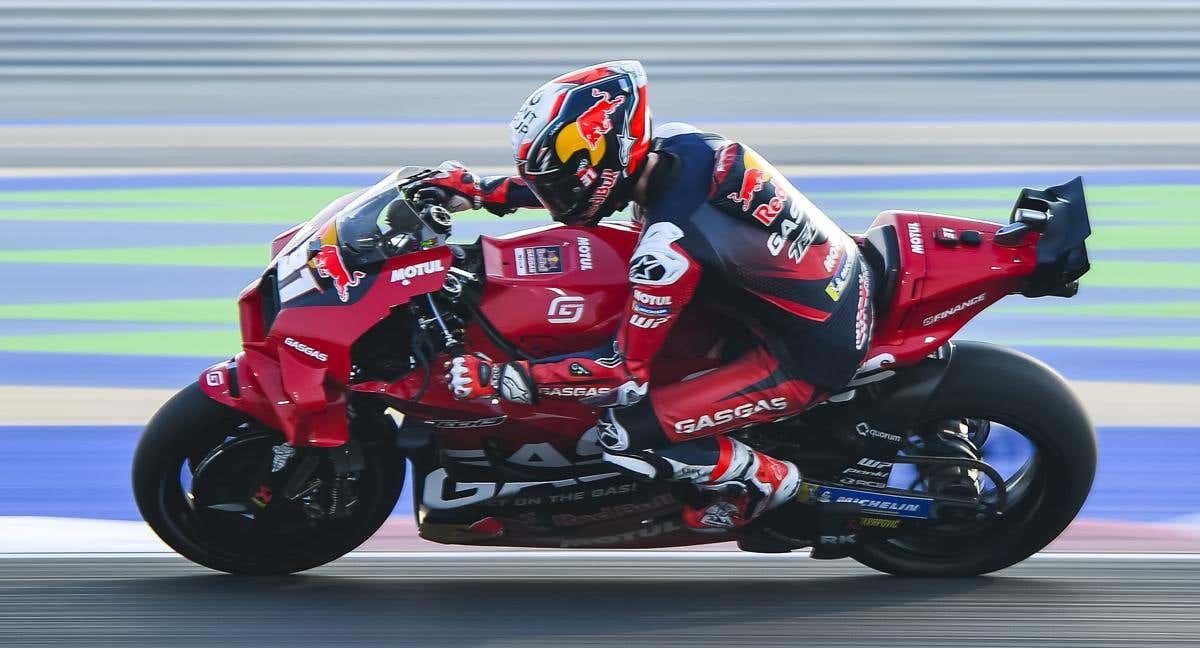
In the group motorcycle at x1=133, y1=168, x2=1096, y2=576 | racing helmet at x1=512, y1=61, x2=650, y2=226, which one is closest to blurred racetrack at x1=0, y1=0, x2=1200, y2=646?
motorcycle at x1=133, y1=168, x2=1096, y2=576

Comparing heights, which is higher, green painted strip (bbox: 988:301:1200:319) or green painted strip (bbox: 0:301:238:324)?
green painted strip (bbox: 0:301:238:324)

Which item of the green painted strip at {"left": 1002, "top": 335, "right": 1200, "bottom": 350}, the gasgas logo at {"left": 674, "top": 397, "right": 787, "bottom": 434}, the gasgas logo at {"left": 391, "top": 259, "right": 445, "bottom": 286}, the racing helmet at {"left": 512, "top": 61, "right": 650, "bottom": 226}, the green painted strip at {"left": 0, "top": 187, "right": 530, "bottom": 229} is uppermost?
the racing helmet at {"left": 512, "top": 61, "right": 650, "bottom": 226}

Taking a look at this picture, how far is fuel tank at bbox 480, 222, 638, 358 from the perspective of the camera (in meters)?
3.91

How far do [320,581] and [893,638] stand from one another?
172 cm

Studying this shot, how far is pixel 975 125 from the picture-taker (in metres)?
10.7

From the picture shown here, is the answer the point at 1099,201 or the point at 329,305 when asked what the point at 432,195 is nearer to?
the point at 329,305

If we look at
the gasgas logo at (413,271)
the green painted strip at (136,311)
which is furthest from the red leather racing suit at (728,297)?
the green painted strip at (136,311)

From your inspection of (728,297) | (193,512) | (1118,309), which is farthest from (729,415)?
(1118,309)

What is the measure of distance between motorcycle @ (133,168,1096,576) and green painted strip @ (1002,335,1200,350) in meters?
2.46

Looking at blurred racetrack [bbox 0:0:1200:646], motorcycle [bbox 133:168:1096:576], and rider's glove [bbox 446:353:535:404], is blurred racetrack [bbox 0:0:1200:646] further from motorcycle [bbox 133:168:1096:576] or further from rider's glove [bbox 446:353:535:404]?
rider's glove [bbox 446:353:535:404]

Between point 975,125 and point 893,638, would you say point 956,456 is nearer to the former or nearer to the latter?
point 893,638

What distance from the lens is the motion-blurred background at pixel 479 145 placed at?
233 inches

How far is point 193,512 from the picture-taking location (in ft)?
13.9

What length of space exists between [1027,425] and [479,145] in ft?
21.7
